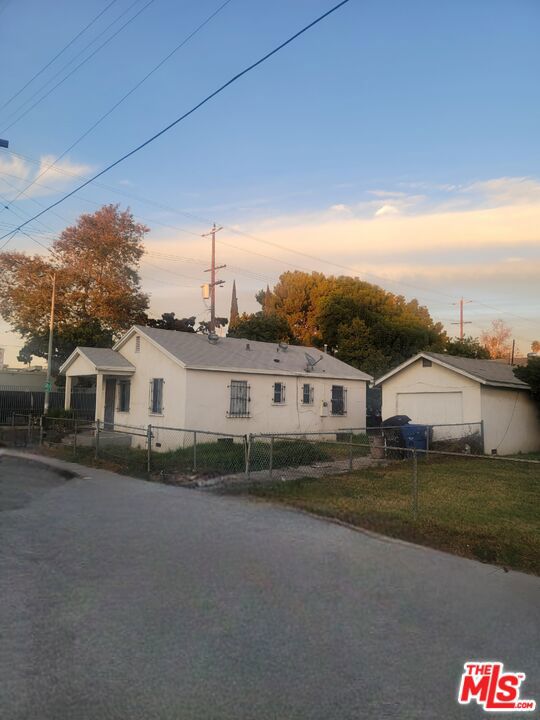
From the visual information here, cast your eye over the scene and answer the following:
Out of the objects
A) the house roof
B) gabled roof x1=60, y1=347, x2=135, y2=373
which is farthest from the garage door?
gabled roof x1=60, y1=347, x2=135, y2=373

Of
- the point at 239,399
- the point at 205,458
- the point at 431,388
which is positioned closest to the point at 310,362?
the point at 239,399

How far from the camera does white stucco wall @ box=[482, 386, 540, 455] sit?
20953mm

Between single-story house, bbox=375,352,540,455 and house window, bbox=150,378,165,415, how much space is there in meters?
8.59

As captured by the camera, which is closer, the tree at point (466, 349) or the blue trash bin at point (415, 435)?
the blue trash bin at point (415, 435)

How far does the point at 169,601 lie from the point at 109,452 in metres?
12.8

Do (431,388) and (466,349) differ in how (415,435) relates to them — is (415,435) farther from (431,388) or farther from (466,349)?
(466,349)

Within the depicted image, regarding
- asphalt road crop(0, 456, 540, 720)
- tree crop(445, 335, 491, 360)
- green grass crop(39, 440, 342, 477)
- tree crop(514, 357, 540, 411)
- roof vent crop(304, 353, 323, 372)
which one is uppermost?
tree crop(445, 335, 491, 360)

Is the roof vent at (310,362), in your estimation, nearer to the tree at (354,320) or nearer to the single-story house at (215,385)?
the single-story house at (215,385)

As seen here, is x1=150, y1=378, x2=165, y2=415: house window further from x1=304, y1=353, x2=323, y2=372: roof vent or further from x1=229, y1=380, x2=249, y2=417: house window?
x1=304, y1=353, x2=323, y2=372: roof vent

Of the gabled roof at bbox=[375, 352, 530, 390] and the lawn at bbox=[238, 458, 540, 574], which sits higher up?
the gabled roof at bbox=[375, 352, 530, 390]

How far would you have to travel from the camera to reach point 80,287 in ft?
144

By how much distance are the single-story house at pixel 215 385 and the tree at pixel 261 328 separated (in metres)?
21.3

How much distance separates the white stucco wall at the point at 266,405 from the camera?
2116cm

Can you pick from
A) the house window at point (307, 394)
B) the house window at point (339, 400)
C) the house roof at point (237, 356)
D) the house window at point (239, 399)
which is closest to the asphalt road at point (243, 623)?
the house roof at point (237, 356)
